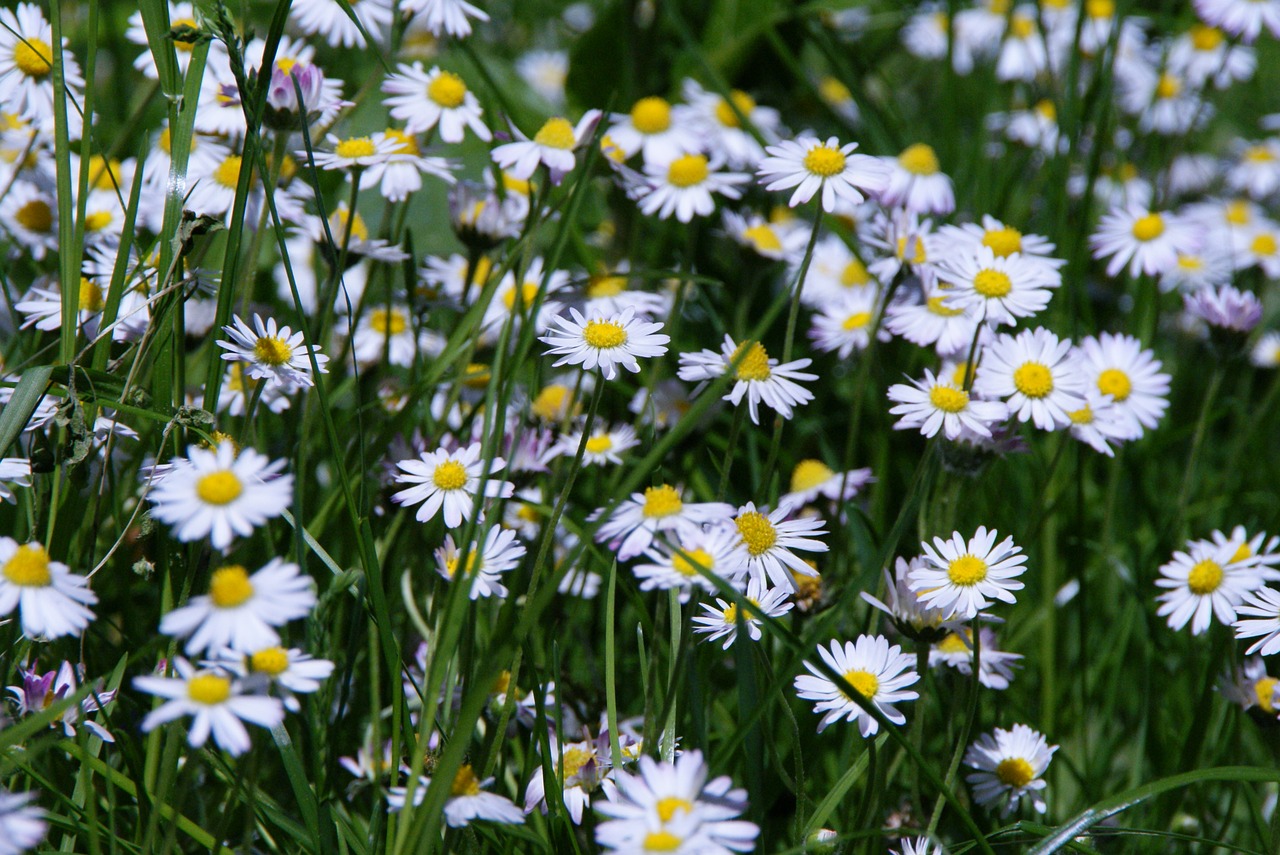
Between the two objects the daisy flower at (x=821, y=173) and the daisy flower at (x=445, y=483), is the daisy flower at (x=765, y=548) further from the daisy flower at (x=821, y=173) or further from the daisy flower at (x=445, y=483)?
the daisy flower at (x=821, y=173)

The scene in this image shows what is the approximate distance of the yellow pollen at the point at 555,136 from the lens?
1.49m

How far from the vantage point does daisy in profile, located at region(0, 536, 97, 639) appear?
0.82 m

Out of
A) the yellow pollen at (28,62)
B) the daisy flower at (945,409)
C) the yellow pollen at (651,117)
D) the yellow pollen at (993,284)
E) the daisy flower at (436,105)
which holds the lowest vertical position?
the daisy flower at (945,409)

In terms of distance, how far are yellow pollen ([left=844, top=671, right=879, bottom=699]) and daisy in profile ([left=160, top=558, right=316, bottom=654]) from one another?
1.74ft

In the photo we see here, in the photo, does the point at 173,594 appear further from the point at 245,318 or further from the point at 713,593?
the point at 713,593

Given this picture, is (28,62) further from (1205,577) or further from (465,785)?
(1205,577)

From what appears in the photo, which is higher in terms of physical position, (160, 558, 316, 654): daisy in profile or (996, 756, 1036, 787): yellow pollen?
(996, 756, 1036, 787): yellow pollen

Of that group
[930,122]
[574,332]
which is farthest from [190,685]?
[930,122]

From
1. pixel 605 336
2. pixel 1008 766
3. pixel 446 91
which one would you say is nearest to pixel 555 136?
pixel 446 91

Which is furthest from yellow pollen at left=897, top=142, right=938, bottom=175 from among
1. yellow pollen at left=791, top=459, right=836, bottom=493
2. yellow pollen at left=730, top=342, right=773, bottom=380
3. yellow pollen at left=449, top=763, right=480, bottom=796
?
yellow pollen at left=449, top=763, right=480, bottom=796

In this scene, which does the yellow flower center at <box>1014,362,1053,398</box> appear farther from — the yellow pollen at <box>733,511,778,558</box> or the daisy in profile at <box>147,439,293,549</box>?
the daisy in profile at <box>147,439,293,549</box>

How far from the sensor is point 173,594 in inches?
44.8

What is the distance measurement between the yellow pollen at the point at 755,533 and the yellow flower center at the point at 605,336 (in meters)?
0.21

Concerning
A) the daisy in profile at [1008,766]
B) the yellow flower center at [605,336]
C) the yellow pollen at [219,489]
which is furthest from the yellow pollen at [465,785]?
the daisy in profile at [1008,766]
